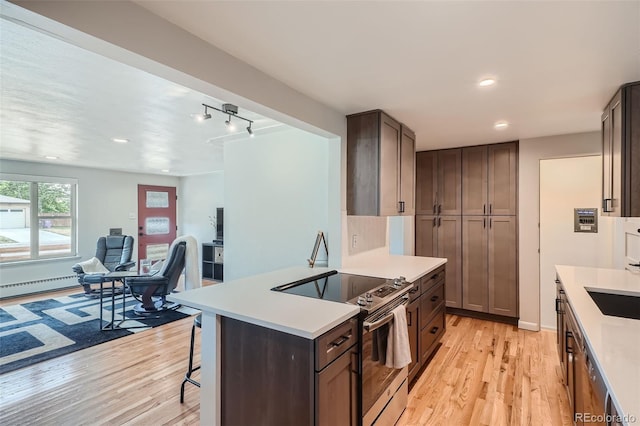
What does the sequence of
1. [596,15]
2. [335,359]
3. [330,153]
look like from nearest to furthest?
[596,15], [335,359], [330,153]

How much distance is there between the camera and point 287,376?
1.49 metres

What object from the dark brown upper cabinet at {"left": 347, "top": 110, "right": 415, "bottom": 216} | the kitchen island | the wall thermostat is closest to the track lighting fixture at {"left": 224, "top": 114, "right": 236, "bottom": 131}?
the dark brown upper cabinet at {"left": 347, "top": 110, "right": 415, "bottom": 216}

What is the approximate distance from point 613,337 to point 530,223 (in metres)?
2.71

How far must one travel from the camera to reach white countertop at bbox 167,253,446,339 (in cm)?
146

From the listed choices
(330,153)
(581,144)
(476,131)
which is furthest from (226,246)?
(581,144)

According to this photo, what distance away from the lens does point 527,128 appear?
327cm

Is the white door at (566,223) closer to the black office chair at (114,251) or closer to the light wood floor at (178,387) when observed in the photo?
the light wood floor at (178,387)

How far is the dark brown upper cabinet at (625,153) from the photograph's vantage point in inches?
77.6

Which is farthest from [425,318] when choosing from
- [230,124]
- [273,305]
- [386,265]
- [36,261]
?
[36,261]

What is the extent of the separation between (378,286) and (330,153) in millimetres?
1273

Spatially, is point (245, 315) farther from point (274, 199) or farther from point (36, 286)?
point (36, 286)

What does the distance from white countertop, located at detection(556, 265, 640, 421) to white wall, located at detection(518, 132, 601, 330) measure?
132 cm

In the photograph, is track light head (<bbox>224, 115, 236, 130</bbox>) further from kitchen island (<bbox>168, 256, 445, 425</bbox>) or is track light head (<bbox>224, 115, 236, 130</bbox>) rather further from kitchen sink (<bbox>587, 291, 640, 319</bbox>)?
kitchen sink (<bbox>587, 291, 640, 319</bbox>)

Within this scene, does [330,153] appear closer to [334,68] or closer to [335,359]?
[334,68]
